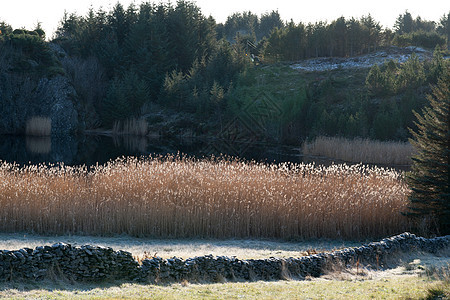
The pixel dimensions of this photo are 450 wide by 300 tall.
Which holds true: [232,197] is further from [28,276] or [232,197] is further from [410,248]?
[28,276]

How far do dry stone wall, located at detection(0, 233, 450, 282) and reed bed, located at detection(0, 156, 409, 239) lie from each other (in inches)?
164

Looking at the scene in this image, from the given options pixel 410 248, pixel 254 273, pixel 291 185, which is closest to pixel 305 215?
pixel 291 185

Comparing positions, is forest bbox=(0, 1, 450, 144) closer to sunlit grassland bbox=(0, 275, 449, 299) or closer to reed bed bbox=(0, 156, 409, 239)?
reed bed bbox=(0, 156, 409, 239)

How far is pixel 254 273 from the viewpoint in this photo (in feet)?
26.7

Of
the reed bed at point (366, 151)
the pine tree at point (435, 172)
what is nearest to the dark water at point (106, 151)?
the reed bed at point (366, 151)

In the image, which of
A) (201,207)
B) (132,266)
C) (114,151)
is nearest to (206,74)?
(114,151)

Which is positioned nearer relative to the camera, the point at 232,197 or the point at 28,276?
the point at 28,276

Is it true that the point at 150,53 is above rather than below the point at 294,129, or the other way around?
above

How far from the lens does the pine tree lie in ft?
42.3

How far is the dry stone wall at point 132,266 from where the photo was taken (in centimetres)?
706

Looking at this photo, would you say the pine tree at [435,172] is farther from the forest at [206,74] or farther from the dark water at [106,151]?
the forest at [206,74]

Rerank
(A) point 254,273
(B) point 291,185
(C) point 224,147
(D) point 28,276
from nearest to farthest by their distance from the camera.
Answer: (D) point 28,276 < (A) point 254,273 < (B) point 291,185 < (C) point 224,147

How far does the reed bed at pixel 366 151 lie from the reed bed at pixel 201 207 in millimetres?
14628

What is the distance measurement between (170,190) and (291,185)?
145 inches
